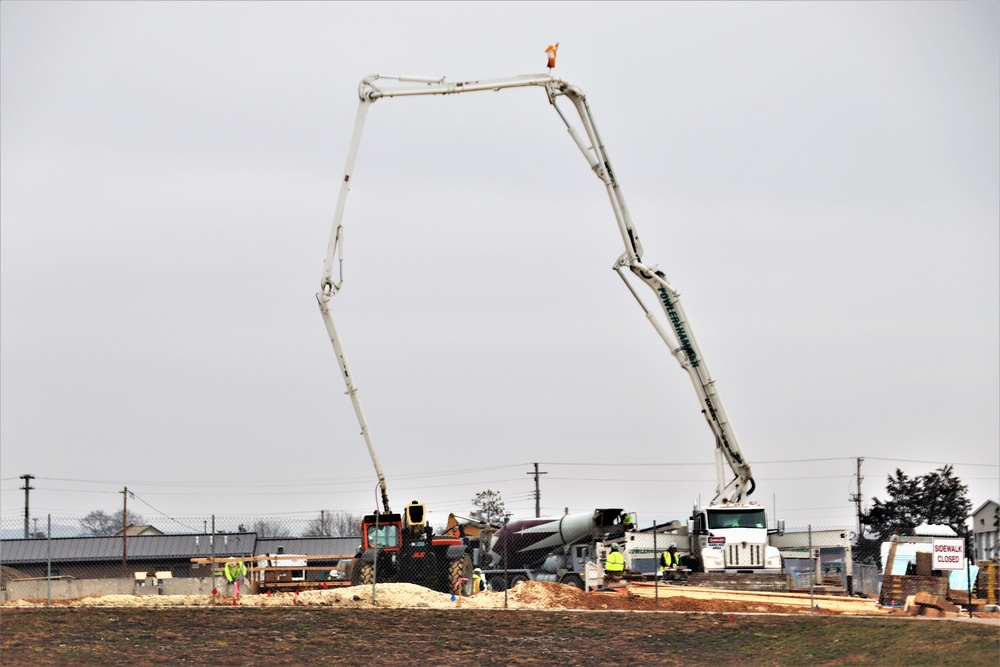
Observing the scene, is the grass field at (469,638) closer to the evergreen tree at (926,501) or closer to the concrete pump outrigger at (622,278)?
the concrete pump outrigger at (622,278)

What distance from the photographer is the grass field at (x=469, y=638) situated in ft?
77.4

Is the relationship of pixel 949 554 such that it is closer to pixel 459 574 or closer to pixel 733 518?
pixel 733 518

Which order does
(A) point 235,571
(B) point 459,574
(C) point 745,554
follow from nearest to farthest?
1. (C) point 745,554
2. (B) point 459,574
3. (A) point 235,571

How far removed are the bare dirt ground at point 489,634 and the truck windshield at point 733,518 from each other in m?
4.88

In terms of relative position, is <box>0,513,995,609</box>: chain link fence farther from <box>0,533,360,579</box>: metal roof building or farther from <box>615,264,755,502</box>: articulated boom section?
<box>0,533,360,579</box>: metal roof building

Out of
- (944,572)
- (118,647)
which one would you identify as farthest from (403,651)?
(944,572)

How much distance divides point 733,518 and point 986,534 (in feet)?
40.3

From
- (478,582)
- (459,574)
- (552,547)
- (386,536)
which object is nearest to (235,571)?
(386,536)

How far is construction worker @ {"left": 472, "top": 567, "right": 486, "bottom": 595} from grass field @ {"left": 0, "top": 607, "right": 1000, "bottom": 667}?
330 inches

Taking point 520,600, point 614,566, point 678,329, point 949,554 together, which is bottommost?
point 520,600

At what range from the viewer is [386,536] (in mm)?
35719

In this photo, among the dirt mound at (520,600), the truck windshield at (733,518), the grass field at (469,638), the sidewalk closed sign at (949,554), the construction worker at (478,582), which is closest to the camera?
the grass field at (469,638)

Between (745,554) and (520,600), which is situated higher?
(745,554)

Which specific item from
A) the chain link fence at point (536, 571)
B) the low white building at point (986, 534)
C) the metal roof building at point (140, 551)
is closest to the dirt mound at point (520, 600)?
the chain link fence at point (536, 571)
